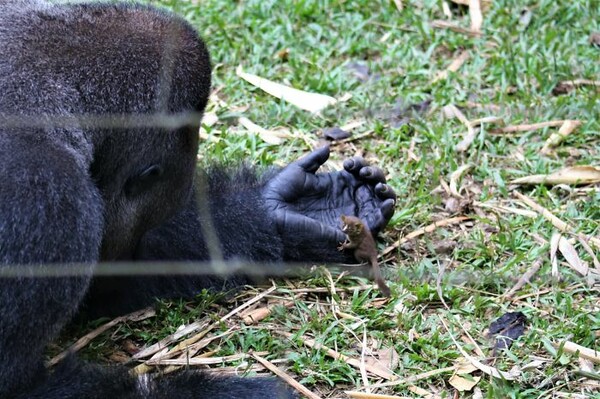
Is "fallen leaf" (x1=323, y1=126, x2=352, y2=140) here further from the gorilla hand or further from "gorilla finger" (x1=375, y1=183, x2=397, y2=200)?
"gorilla finger" (x1=375, y1=183, x2=397, y2=200)

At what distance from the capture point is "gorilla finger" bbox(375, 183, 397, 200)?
11.1ft

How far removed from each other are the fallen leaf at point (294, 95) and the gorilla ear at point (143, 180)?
1.45 meters

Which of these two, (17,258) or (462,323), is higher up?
(17,258)

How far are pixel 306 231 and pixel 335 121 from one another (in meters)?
0.95

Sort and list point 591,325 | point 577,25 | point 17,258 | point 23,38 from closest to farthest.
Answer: point 17,258
point 23,38
point 591,325
point 577,25

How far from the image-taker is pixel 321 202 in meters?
3.45

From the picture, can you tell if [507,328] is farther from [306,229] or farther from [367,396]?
[306,229]

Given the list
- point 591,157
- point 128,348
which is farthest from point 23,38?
point 591,157

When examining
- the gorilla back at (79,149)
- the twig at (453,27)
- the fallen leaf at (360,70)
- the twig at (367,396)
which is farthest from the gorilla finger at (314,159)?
the twig at (453,27)

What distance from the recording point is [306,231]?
3.32 m

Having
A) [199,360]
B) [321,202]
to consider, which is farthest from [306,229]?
[199,360]

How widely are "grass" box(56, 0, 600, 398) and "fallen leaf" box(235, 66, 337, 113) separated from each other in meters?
0.04

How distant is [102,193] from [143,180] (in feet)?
0.42

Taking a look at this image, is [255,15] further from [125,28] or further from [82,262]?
[82,262]
